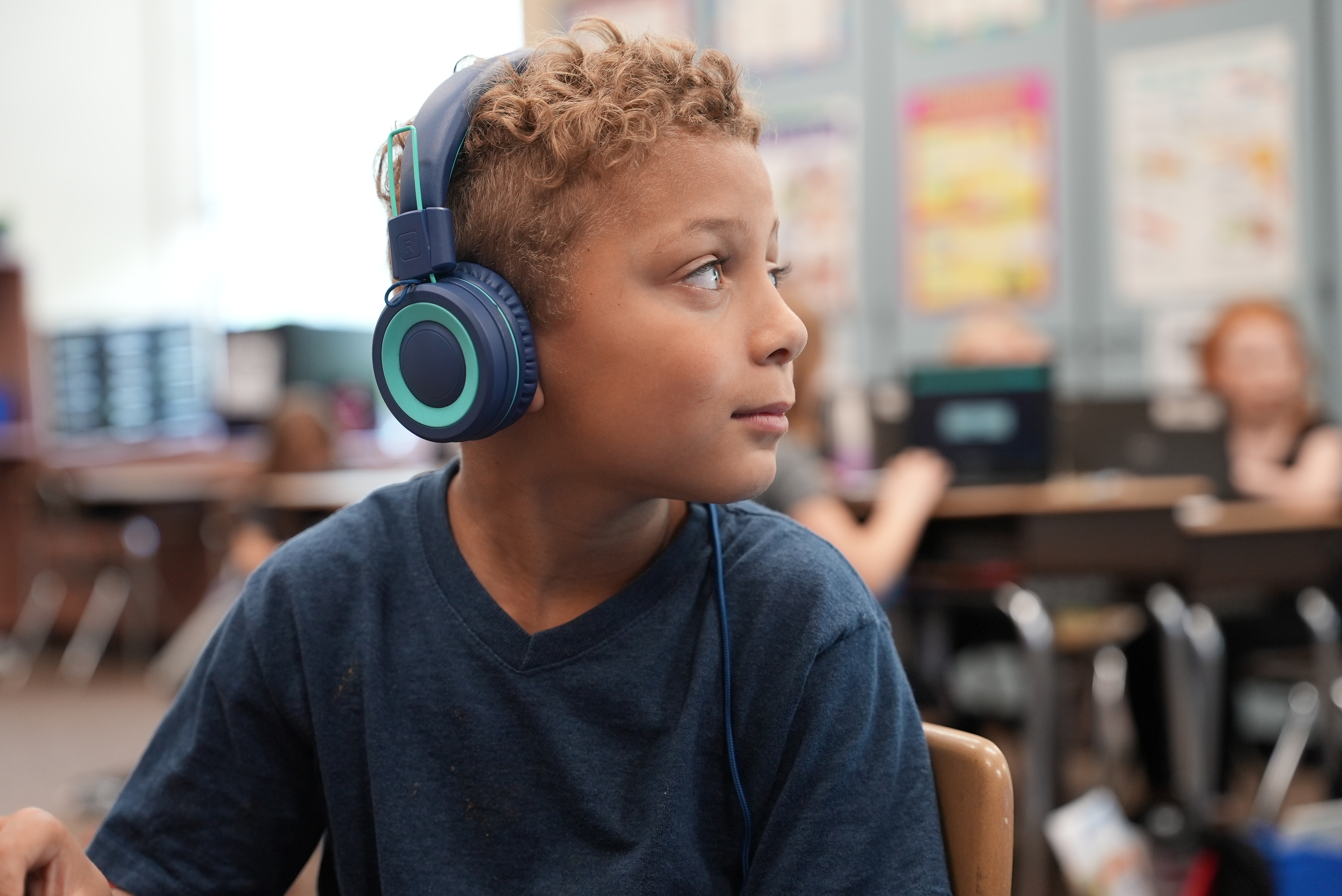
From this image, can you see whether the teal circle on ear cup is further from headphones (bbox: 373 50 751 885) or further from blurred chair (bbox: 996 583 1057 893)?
blurred chair (bbox: 996 583 1057 893)

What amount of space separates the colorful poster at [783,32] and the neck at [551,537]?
3922 millimetres

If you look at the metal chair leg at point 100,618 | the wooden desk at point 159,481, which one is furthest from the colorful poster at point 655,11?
the metal chair leg at point 100,618

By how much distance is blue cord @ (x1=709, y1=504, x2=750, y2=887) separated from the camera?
2.13 feet

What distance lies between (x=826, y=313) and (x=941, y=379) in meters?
2.06

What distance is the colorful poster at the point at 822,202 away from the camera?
14.0 ft

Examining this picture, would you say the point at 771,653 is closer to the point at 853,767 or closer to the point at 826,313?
the point at 853,767

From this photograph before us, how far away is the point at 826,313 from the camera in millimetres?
4305

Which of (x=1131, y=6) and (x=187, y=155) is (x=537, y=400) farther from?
(x=187, y=155)

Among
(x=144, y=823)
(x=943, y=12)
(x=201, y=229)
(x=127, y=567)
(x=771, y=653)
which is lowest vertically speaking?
(x=127, y=567)

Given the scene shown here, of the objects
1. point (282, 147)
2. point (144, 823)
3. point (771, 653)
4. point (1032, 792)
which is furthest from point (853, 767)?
point (282, 147)

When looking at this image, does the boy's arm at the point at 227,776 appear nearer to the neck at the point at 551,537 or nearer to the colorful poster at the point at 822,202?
the neck at the point at 551,537

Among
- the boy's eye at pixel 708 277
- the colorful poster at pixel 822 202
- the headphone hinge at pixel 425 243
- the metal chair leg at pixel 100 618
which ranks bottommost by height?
the metal chair leg at pixel 100 618

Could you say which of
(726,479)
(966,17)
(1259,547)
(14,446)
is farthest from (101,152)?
(726,479)

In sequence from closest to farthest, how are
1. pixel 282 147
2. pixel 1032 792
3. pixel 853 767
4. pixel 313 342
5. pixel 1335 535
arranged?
pixel 853 767 < pixel 1032 792 < pixel 1335 535 < pixel 313 342 < pixel 282 147
